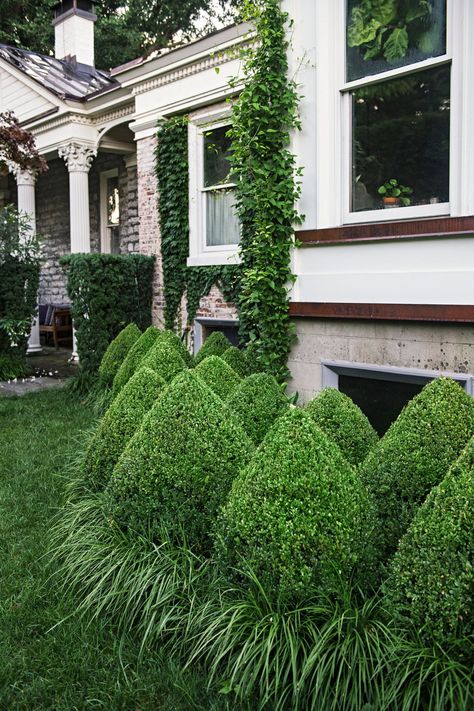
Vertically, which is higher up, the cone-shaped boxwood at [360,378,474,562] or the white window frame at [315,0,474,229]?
the white window frame at [315,0,474,229]

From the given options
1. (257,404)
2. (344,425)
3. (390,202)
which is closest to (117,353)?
(390,202)

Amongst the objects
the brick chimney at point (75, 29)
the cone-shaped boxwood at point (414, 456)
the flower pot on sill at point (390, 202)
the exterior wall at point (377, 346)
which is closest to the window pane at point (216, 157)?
the exterior wall at point (377, 346)

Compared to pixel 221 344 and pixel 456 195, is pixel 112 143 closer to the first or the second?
pixel 221 344

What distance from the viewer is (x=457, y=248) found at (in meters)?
5.29

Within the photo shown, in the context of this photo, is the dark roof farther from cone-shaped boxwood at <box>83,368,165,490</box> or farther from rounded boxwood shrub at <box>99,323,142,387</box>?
cone-shaped boxwood at <box>83,368,165,490</box>

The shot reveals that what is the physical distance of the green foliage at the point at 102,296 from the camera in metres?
9.27

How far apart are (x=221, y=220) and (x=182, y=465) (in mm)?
6045

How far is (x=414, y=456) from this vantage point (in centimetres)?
308

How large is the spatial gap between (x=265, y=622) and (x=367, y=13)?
5553mm

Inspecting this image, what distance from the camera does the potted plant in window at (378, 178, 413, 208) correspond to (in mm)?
5793

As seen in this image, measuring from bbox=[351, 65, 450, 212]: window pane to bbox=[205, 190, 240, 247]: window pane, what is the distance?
2687mm

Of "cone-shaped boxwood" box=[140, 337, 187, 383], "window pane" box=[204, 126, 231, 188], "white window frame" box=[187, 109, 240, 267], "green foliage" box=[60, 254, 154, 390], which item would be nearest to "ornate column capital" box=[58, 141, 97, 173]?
"green foliage" box=[60, 254, 154, 390]

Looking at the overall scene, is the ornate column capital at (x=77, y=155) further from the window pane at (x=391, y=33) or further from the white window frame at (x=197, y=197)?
the window pane at (x=391, y=33)

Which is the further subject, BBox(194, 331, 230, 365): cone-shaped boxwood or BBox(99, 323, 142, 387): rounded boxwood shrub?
BBox(99, 323, 142, 387): rounded boxwood shrub
